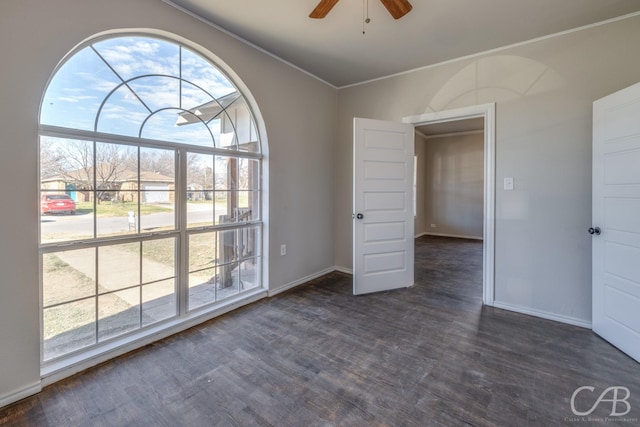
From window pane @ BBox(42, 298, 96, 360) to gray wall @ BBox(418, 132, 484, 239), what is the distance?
23.5 feet

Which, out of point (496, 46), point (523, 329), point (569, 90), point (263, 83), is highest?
point (496, 46)

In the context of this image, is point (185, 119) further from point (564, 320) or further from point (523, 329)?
point (564, 320)

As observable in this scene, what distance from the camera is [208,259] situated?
275 centimetres

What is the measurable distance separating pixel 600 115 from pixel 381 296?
257cm

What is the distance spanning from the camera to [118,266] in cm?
216

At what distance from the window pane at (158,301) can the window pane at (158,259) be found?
0.06 metres

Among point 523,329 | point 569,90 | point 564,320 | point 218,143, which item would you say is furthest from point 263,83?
point 564,320

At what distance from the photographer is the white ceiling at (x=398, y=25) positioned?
2252 mm

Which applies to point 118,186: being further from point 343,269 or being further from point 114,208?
point 343,269

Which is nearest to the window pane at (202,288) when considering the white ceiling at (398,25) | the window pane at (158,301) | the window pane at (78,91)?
the window pane at (158,301)

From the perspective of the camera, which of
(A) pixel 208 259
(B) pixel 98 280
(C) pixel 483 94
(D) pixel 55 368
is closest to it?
(D) pixel 55 368

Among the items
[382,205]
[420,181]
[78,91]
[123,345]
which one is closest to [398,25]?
[382,205]

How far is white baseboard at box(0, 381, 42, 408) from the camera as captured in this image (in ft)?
5.28

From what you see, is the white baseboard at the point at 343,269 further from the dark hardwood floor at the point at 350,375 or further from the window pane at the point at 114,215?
the window pane at the point at 114,215
